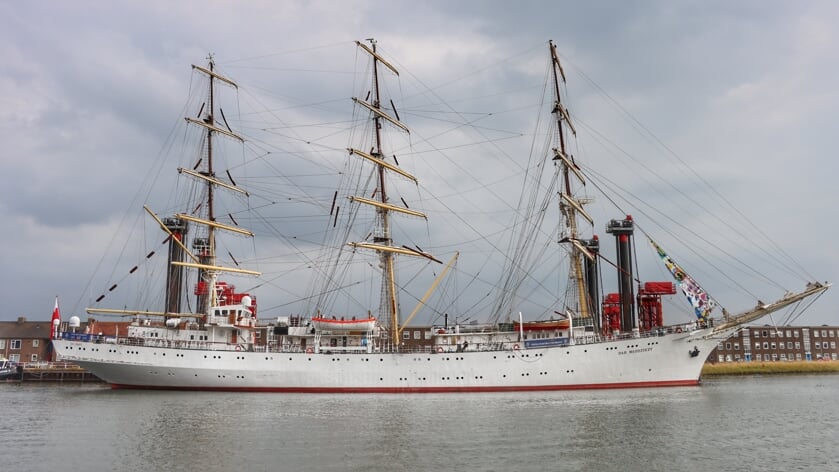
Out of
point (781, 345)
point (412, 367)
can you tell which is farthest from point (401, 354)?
point (781, 345)

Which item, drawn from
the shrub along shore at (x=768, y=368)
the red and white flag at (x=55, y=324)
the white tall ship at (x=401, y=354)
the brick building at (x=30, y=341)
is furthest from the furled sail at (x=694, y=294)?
the brick building at (x=30, y=341)

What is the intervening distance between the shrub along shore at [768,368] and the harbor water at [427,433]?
36775 millimetres

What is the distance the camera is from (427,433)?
22.9 meters

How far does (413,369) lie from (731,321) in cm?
2167

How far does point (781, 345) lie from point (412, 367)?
226ft

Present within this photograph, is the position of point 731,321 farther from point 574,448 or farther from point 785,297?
point 574,448

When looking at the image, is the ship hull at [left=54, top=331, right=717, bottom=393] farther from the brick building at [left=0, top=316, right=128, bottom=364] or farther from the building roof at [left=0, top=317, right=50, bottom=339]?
the building roof at [left=0, top=317, right=50, bottom=339]

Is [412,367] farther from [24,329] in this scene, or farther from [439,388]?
[24,329]

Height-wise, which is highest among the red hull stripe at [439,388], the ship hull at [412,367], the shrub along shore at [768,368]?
the ship hull at [412,367]

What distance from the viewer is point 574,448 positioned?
19.8 metres

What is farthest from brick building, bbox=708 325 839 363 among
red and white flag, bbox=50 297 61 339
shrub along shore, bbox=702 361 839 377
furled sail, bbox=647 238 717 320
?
red and white flag, bbox=50 297 61 339

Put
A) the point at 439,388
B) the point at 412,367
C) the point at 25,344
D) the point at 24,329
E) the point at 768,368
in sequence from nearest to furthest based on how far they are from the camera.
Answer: the point at 439,388
the point at 412,367
the point at 25,344
the point at 24,329
the point at 768,368

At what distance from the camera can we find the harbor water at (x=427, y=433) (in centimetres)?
1816

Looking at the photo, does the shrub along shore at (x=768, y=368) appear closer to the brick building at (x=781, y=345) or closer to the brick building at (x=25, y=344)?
the brick building at (x=781, y=345)
